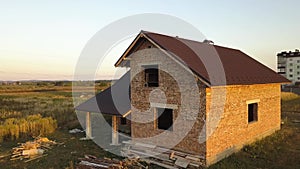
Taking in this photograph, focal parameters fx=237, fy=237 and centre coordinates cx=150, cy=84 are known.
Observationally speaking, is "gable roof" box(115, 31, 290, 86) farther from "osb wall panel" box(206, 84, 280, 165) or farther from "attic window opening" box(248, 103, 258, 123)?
"attic window opening" box(248, 103, 258, 123)

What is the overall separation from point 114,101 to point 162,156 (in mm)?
5705

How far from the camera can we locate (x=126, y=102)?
A: 48.1ft

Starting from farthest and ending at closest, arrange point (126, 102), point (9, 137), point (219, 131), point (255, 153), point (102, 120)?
point (102, 120) → point (9, 137) → point (126, 102) → point (255, 153) → point (219, 131)

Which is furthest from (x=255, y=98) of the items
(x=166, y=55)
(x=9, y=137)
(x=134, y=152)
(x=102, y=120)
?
(x=9, y=137)

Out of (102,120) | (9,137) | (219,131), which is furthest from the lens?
(102,120)

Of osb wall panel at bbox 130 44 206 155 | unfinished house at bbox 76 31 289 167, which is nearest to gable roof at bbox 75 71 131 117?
unfinished house at bbox 76 31 289 167

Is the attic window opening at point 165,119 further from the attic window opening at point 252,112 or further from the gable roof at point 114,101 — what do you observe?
the attic window opening at point 252,112

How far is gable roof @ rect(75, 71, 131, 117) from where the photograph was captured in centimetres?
1428

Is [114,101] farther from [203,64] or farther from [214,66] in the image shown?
[214,66]

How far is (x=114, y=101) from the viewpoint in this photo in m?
15.7

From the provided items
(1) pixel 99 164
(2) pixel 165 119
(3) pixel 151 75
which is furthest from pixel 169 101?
(1) pixel 99 164

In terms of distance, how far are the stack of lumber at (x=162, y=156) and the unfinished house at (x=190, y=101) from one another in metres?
0.15

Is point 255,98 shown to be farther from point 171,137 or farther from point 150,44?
point 150,44

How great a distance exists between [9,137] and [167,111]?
11685 mm
